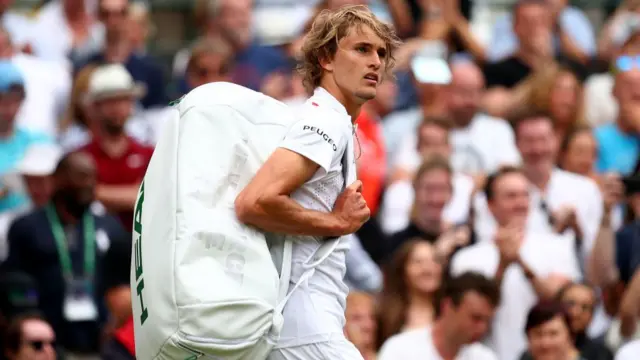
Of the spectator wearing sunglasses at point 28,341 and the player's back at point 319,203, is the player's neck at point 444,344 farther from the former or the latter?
the player's back at point 319,203

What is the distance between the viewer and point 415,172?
9852mm

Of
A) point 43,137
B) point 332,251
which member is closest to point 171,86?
point 43,137

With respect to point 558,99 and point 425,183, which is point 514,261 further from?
point 558,99

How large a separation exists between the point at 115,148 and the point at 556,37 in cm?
448

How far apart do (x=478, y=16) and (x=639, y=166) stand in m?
3.61

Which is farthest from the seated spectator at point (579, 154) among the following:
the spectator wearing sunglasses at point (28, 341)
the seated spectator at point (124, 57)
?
the spectator wearing sunglasses at point (28, 341)

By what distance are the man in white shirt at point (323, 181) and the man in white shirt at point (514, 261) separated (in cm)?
338

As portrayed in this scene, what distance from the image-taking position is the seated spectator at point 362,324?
28.6 ft

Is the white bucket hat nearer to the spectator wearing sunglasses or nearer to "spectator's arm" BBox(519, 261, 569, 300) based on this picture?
the spectator wearing sunglasses

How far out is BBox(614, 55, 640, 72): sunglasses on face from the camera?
11.0 m

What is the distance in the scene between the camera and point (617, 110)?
11.1 m

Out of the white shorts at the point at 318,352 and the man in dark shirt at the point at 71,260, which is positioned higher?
the white shorts at the point at 318,352

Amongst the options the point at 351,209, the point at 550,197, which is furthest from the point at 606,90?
the point at 351,209

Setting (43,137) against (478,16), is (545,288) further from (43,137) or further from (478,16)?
(478,16)
